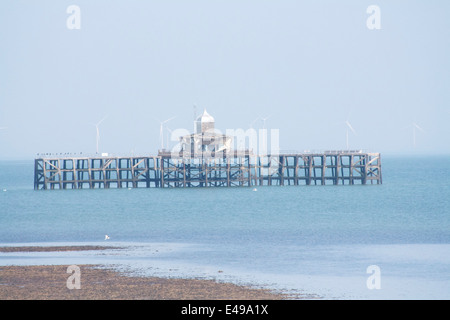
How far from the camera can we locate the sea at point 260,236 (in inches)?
1442

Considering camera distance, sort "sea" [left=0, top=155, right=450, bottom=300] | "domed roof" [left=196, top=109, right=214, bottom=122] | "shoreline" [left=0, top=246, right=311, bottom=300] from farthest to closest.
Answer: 1. "domed roof" [left=196, top=109, right=214, bottom=122]
2. "sea" [left=0, top=155, right=450, bottom=300]
3. "shoreline" [left=0, top=246, right=311, bottom=300]

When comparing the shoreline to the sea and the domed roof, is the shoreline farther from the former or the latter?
the domed roof

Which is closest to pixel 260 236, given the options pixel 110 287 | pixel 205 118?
pixel 110 287

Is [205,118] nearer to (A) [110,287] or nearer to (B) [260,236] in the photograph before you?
(B) [260,236]

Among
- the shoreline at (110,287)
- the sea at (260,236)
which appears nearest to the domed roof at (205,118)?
the sea at (260,236)

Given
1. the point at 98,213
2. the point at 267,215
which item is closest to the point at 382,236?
the point at 267,215

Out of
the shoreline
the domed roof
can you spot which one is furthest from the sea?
the domed roof

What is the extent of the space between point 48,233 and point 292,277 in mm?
24066

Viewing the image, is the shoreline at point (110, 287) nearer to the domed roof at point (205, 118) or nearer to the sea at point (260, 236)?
the sea at point (260, 236)

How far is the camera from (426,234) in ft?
178

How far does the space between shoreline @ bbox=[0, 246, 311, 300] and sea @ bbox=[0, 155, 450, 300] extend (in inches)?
50.2

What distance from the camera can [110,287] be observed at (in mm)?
33781

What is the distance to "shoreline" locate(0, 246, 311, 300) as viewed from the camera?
32.0 meters
